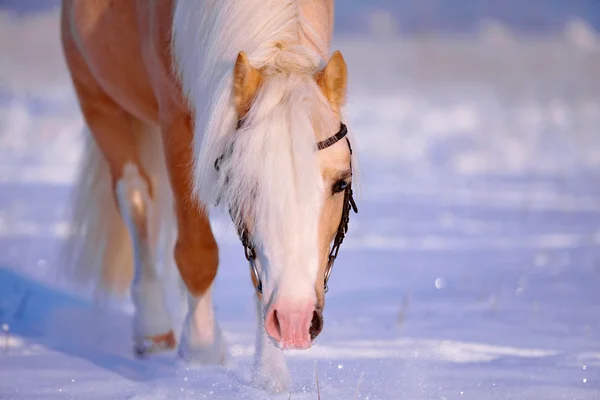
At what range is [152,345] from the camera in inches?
136

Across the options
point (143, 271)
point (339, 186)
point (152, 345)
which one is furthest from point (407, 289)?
point (339, 186)

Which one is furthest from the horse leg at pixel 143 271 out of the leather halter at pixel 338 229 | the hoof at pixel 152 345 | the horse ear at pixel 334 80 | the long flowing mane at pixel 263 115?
the horse ear at pixel 334 80

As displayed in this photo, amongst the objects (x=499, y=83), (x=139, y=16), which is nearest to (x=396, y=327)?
(x=139, y=16)

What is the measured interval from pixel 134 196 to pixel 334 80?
1822 mm

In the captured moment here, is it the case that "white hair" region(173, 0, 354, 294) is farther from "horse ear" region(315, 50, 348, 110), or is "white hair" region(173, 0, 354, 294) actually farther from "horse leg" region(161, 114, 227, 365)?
"horse leg" region(161, 114, 227, 365)

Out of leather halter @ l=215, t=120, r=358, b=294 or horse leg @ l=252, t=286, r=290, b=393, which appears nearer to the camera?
leather halter @ l=215, t=120, r=358, b=294

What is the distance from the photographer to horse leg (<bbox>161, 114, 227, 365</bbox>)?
3.00 metres

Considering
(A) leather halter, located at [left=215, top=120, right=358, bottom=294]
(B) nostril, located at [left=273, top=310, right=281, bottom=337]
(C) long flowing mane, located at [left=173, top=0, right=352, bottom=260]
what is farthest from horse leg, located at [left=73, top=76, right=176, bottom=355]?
(B) nostril, located at [left=273, top=310, right=281, bottom=337]

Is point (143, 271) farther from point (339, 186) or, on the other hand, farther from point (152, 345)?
point (339, 186)

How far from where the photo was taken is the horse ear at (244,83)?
2211mm

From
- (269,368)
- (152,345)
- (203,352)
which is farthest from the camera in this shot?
(152,345)

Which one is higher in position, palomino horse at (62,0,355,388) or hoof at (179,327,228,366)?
palomino horse at (62,0,355,388)

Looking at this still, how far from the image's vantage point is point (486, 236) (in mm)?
7324

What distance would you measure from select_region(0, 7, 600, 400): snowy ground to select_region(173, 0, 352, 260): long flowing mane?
36 centimetres
